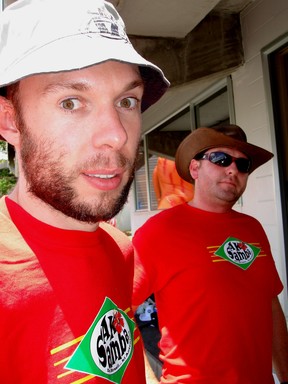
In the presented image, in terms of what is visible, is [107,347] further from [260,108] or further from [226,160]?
[260,108]

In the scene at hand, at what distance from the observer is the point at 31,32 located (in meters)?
0.91

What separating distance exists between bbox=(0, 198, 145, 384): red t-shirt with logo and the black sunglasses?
59.0 inches

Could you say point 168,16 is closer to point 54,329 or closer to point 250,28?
point 250,28

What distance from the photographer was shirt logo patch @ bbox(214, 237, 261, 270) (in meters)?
2.04

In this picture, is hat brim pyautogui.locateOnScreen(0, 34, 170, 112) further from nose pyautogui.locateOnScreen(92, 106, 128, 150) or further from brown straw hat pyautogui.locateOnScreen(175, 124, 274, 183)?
brown straw hat pyautogui.locateOnScreen(175, 124, 274, 183)

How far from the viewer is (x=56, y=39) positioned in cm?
90

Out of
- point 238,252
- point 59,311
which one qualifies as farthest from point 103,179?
point 238,252

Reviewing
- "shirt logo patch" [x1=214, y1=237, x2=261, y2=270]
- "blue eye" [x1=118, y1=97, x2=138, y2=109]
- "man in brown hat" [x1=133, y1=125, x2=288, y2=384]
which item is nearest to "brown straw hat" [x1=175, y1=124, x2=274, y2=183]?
"man in brown hat" [x1=133, y1=125, x2=288, y2=384]

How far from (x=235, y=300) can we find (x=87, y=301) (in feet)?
3.66

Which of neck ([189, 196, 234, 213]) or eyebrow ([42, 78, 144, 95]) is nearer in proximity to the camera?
eyebrow ([42, 78, 144, 95])

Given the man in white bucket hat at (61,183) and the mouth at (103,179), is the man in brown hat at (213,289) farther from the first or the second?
the mouth at (103,179)

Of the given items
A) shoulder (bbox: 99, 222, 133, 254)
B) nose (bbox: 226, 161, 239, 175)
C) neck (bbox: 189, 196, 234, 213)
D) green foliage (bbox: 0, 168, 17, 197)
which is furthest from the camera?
green foliage (bbox: 0, 168, 17, 197)

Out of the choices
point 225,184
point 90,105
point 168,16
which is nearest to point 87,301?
point 90,105

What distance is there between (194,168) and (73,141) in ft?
5.72
